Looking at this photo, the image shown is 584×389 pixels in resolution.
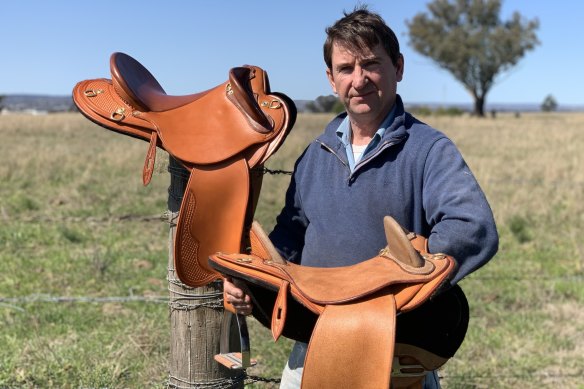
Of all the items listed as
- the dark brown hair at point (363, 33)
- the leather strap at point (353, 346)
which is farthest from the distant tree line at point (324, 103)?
the leather strap at point (353, 346)

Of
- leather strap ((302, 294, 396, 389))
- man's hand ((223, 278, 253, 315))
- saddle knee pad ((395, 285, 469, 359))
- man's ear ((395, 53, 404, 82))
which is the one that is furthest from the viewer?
man's ear ((395, 53, 404, 82))

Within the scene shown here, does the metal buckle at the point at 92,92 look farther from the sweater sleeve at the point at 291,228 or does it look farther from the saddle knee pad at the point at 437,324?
the saddle knee pad at the point at 437,324

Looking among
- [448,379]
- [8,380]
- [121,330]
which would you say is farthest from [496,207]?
[8,380]

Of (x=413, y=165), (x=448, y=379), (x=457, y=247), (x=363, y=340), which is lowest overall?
(x=448, y=379)

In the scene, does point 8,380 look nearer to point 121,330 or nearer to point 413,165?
point 121,330

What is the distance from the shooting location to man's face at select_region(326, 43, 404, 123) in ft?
5.69

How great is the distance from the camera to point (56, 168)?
9539mm

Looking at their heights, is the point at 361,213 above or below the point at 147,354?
above

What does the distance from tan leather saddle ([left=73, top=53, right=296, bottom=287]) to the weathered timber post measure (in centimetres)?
20

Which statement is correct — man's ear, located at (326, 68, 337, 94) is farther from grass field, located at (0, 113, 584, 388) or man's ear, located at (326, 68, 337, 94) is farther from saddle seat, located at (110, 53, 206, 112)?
grass field, located at (0, 113, 584, 388)

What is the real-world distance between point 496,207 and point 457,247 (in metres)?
6.06

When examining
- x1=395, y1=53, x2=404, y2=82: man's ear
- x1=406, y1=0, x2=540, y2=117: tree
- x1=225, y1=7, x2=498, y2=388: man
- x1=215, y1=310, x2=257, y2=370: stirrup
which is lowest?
x1=215, y1=310, x2=257, y2=370: stirrup

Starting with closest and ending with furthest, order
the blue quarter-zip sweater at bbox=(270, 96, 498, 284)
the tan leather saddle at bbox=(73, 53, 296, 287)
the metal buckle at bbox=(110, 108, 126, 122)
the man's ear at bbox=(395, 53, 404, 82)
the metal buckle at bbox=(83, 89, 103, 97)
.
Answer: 1. the blue quarter-zip sweater at bbox=(270, 96, 498, 284)
2. the man's ear at bbox=(395, 53, 404, 82)
3. the tan leather saddle at bbox=(73, 53, 296, 287)
4. the metal buckle at bbox=(110, 108, 126, 122)
5. the metal buckle at bbox=(83, 89, 103, 97)

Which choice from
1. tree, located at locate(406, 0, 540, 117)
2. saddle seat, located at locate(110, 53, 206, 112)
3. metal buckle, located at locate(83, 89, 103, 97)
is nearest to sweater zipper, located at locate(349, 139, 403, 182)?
saddle seat, located at locate(110, 53, 206, 112)
